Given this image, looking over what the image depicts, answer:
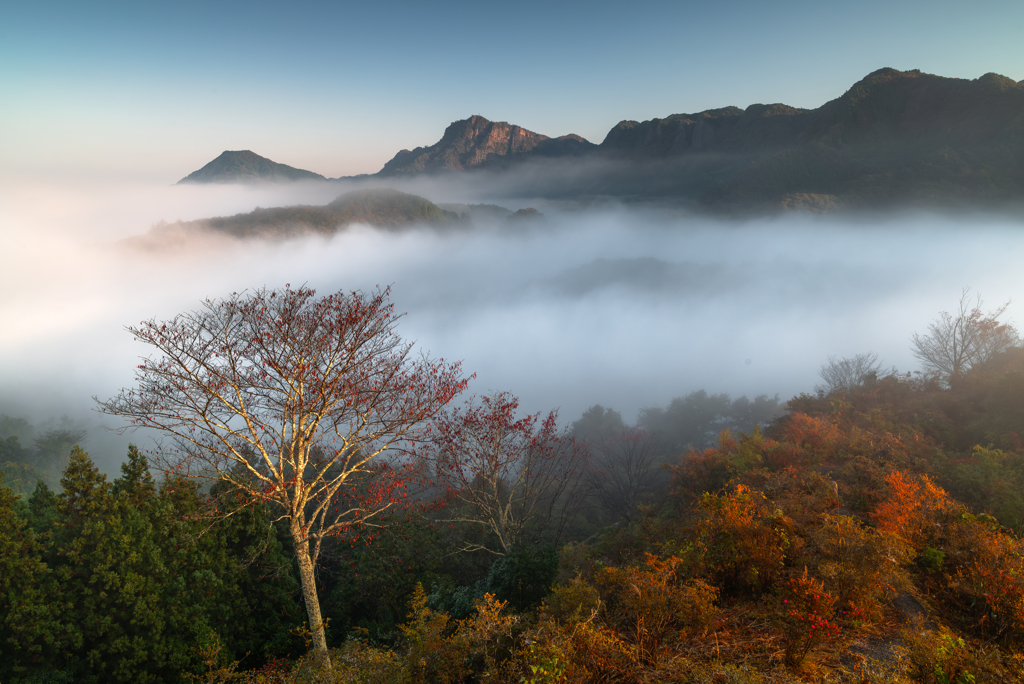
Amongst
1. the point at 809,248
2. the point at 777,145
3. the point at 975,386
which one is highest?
the point at 777,145

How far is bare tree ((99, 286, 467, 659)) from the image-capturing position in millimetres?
8742

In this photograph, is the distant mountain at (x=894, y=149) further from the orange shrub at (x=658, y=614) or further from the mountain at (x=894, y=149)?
the orange shrub at (x=658, y=614)

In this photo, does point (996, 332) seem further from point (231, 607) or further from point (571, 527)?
point (231, 607)

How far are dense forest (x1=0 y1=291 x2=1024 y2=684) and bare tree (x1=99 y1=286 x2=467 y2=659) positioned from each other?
54cm

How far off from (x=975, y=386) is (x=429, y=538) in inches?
1226

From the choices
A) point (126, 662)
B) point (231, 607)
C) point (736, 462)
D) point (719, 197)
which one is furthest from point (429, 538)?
point (719, 197)

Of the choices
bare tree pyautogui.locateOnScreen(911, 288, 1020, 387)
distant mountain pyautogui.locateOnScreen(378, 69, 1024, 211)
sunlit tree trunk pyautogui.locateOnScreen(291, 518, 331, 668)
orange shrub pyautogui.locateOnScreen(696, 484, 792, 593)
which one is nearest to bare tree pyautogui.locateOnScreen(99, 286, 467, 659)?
sunlit tree trunk pyautogui.locateOnScreen(291, 518, 331, 668)

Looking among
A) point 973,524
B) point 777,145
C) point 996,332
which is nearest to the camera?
point 973,524

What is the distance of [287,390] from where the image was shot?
31.2 feet

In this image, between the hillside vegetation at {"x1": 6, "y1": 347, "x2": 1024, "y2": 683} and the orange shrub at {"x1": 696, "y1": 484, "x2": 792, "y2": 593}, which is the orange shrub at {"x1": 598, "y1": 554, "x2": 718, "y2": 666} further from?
the orange shrub at {"x1": 696, "y1": 484, "x2": 792, "y2": 593}

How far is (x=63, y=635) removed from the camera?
12.2 m

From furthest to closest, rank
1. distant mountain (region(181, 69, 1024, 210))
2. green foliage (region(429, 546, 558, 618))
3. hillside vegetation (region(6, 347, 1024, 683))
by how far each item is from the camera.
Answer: distant mountain (region(181, 69, 1024, 210)) → green foliage (region(429, 546, 558, 618)) → hillside vegetation (region(6, 347, 1024, 683))

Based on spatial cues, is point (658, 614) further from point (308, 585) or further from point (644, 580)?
point (308, 585)

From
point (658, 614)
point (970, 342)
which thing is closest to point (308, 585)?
point (658, 614)
